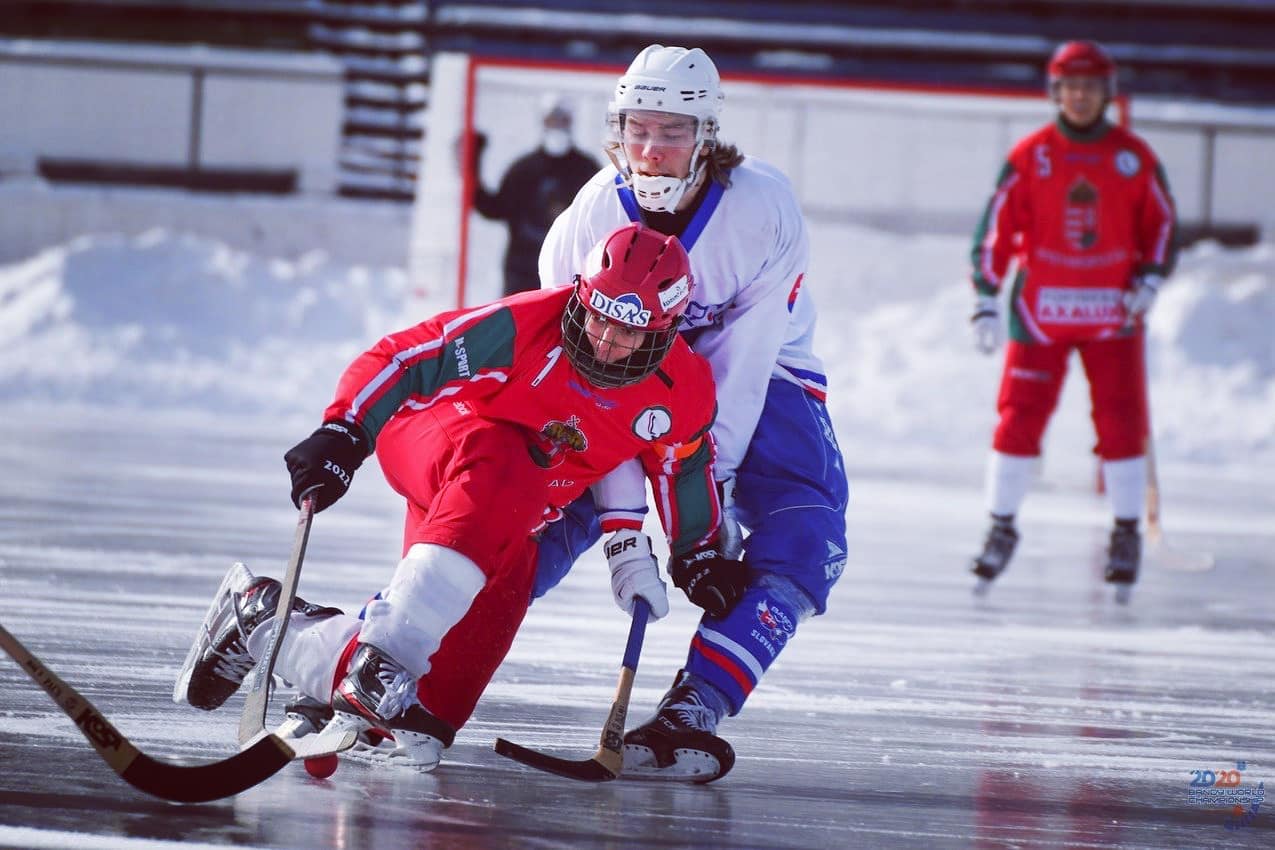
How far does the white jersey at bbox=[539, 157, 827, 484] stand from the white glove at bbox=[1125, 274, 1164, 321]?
2.48m

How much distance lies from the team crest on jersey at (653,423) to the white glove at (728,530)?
269 mm

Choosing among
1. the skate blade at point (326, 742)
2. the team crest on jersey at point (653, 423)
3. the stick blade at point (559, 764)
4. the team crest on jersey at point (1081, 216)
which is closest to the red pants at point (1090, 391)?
the team crest on jersey at point (1081, 216)

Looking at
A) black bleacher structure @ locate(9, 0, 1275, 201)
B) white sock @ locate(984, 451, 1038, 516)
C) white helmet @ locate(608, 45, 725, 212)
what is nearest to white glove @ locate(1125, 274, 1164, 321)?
white sock @ locate(984, 451, 1038, 516)

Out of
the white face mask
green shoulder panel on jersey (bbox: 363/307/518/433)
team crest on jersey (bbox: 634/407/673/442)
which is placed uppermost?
the white face mask

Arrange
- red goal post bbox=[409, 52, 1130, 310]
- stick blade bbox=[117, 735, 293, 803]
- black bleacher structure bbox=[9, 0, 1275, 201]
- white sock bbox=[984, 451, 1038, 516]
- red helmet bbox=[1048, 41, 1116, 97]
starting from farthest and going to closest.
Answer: black bleacher structure bbox=[9, 0, 1275, 201] → red goal post bbox=[409, 52, 1130, 310] → red helmet bbox=[1048, 41, 1116, 97] → white sock bbox=[984, 451, 1038, 516] → stick blade bbox=[117, 735, 293, 803]

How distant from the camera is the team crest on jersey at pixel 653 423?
2.81m

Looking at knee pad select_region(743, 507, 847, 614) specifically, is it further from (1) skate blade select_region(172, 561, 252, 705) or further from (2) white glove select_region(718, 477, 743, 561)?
(1) skate blade select_region(172, 561, 252, 705)

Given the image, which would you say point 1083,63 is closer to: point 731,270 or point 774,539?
point 731,270

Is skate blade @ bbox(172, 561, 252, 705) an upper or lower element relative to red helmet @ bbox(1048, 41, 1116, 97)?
lower

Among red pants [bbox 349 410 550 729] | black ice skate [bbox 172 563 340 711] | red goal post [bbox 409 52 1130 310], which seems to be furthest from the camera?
red goal post [bbox 409 52 1130 310]

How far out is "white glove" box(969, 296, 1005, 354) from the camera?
5.45 m

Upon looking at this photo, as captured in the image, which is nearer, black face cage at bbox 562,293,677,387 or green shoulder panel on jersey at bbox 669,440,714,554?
black face cage at bbox 562,293,677,387

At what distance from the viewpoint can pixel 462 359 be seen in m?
2.68

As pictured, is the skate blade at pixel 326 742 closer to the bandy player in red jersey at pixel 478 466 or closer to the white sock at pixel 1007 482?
the bandy player in red jersey at pixel 478 466
